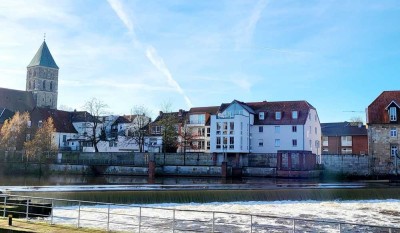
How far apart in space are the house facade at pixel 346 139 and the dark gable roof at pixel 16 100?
74.3m

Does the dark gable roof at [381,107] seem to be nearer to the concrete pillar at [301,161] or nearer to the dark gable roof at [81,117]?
the concrete pillar at [301,161]

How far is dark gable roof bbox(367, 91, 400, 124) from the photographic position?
204ft

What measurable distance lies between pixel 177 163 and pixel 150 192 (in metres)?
39.0


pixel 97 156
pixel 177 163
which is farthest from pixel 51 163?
pixel 177 163

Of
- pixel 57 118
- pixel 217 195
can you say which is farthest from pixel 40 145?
pixel 217 195

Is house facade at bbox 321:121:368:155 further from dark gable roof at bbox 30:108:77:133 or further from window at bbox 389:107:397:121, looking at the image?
dark gable roof at bbox 30:108:77:133

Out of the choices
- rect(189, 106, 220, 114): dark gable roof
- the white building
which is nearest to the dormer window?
the white building

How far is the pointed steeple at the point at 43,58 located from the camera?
127 metres

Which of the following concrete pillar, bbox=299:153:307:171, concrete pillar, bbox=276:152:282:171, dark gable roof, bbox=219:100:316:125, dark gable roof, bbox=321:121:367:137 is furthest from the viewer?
dark gable roof, bbox=321:121:367:137

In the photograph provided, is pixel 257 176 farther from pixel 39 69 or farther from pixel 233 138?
pixel 39 69

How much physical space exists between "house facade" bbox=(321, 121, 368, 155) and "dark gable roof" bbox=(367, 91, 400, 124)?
2387 centimetres

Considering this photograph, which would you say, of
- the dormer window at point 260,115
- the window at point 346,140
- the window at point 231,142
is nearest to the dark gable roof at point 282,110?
the dormer window at point 260,115

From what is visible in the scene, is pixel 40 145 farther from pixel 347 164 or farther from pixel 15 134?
pixel 347 164

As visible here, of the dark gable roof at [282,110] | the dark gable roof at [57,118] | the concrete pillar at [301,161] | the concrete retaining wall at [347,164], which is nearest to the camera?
the concrete pillar at [301,161]
